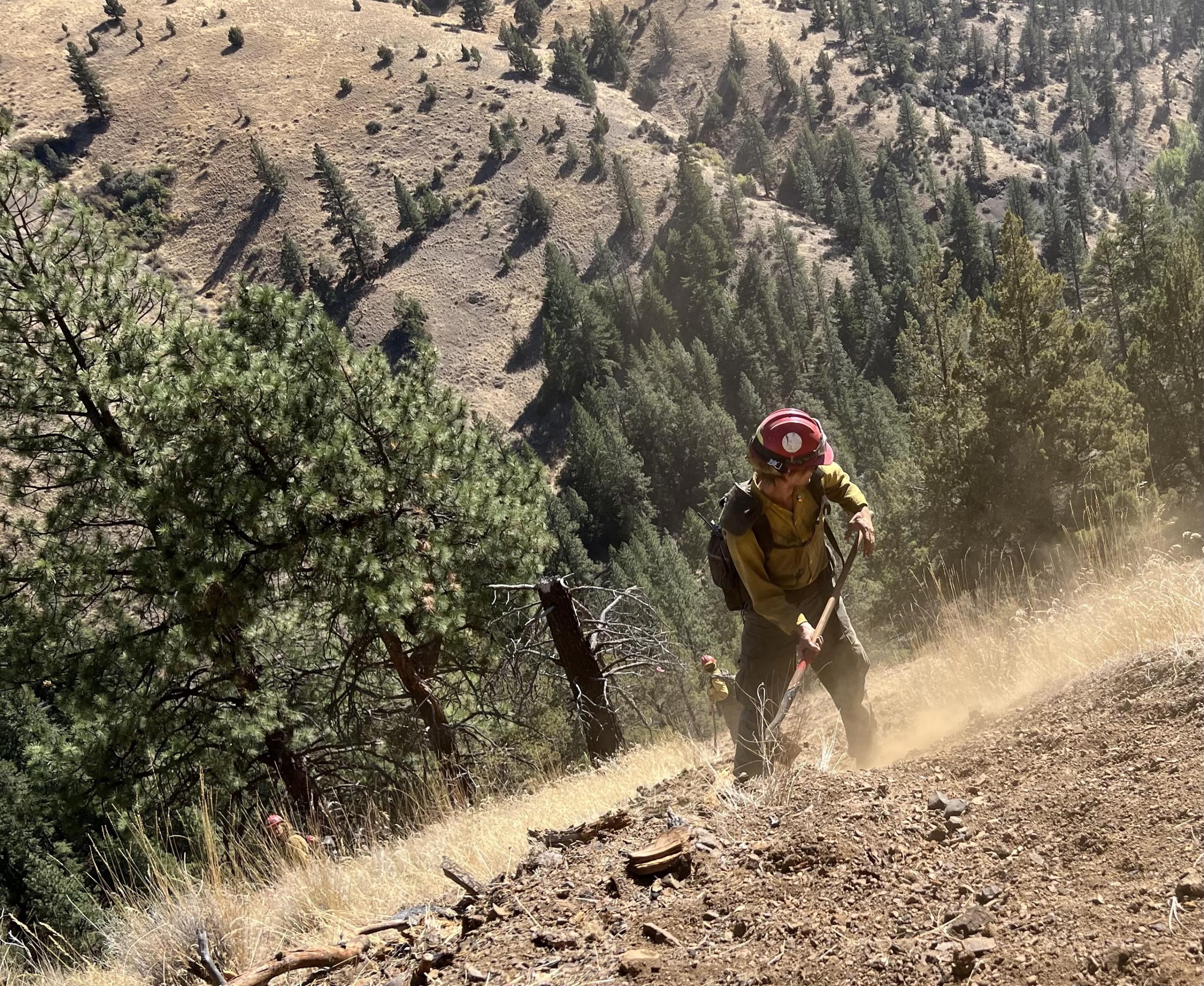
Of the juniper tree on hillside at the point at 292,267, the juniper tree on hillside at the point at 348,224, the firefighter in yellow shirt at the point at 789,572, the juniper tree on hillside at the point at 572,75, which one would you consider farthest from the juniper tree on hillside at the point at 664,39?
the firefighter in yellow shirt at the point at 789,572

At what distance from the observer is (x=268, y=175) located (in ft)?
317

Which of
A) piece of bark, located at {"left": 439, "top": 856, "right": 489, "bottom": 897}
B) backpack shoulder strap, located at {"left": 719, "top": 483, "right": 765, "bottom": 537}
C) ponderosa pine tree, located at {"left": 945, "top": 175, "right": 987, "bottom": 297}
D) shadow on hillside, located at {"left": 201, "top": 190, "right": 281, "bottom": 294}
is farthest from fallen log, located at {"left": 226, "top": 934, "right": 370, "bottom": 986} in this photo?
shadow on hillside, located at {"left": 201, "top": 190, "right": 281, "bottom": 294}

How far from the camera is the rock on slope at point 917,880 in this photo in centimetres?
229

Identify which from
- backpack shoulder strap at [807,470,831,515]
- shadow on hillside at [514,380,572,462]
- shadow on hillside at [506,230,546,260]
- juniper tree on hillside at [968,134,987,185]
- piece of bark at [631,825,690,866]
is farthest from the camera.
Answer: juniper tree on hillside at [968,134,987,185]

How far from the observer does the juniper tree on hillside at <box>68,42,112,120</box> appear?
100 meters

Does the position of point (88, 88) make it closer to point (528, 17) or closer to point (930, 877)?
point (528, 17)

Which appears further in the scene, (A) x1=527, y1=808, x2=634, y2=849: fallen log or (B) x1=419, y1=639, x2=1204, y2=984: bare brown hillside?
(A) x1=527, y1=808, x2=634, y2=849: fallen log

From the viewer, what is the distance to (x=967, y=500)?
2205cm

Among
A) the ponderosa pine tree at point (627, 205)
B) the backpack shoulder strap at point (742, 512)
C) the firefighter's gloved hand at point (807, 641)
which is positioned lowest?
the ponderosa pine tree at point (627, 205)

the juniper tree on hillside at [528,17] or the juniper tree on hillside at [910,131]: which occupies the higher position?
the juniper tree on hillside at [528,17]

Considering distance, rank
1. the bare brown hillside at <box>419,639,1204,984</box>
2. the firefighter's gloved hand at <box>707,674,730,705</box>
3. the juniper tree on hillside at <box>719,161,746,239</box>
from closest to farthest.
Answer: the bare brown hillside at <box>419,639,1204,984</box> < the firefighter's gloved hand at <box>707,674,730,705</box> < the juniper tree on hillside at <box>719,161,746,239</box>

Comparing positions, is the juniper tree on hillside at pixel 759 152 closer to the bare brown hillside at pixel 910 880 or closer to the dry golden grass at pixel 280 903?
the dry golden grass at pixel 280 903

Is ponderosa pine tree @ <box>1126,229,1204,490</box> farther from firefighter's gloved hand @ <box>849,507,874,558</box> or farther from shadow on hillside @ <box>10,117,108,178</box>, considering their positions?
shadow on hillside @ <box>10,117,108,178</box>

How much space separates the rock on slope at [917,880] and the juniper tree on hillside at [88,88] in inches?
4788
